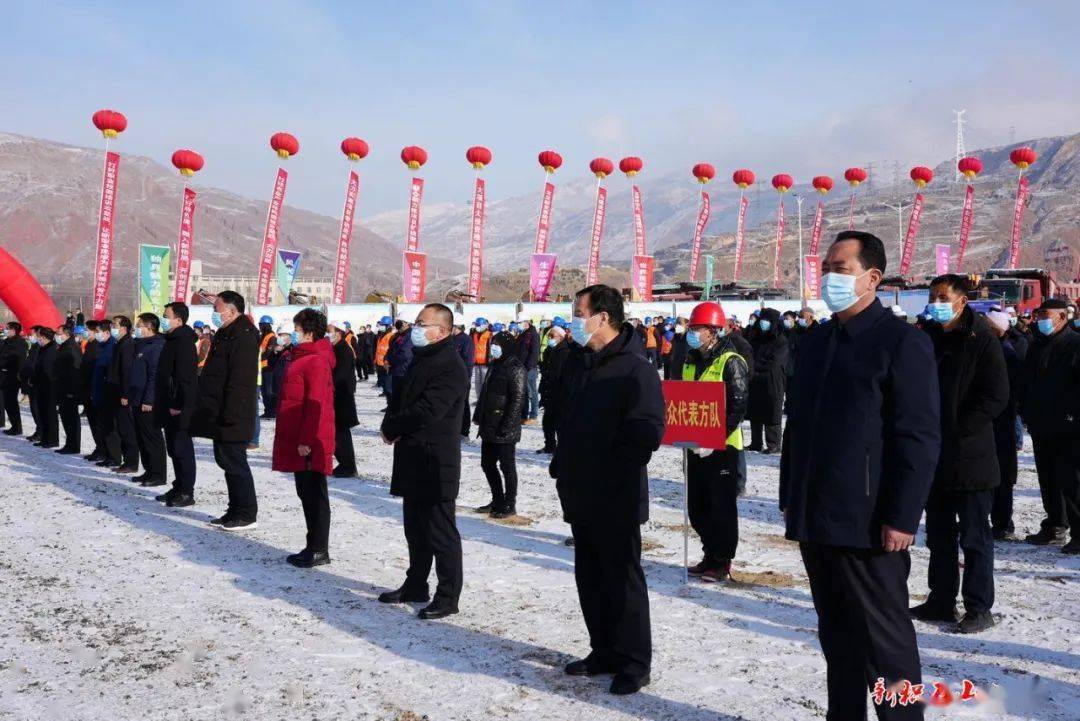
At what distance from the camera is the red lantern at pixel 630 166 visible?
1633 inches

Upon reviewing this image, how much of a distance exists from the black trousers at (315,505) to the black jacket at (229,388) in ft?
4.07

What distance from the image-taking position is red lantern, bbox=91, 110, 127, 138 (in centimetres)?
2759

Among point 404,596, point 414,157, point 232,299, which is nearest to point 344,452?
point 232,299

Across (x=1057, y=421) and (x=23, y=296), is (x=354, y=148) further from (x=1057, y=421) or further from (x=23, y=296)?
(x=1057, y=421)

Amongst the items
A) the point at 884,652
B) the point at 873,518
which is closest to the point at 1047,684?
the point at 884,652

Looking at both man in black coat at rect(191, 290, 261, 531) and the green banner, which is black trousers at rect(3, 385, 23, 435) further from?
the green banner

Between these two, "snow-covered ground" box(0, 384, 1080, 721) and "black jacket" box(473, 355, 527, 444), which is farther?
"black jacket" box(473, 355, 527, 444)

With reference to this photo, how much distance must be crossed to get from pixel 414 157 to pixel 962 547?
113 feet

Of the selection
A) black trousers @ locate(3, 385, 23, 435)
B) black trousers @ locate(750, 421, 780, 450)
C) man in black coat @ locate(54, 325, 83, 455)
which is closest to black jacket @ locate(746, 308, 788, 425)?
black trousers @ locate(750, 421, 780, 450)

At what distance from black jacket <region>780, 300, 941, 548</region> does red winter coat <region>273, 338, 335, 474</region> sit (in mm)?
4095

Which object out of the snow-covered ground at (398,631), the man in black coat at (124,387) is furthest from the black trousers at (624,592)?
the man in black coat at (124,387)

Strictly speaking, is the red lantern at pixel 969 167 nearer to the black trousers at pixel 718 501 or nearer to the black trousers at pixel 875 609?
the black trousers at pixel 718 501

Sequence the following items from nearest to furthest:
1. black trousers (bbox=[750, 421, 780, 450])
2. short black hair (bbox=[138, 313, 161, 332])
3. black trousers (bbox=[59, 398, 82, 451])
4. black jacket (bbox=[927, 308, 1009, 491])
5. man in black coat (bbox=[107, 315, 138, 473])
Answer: black jacket (bbox=[927, 308, 1009, 491]), short black hair (bbox=[138, 313, 161, 332]), man in black coat (bbox=[107, 315, 138, 473]), black trousers (bbox=[750, 421, 780, 450]), black trousers (bbox=[59, 398, 82, 451])

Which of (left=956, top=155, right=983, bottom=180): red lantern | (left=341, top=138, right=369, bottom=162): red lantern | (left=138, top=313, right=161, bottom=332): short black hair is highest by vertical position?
(left=956, top=155, right=983, bottom=180): red lantern
